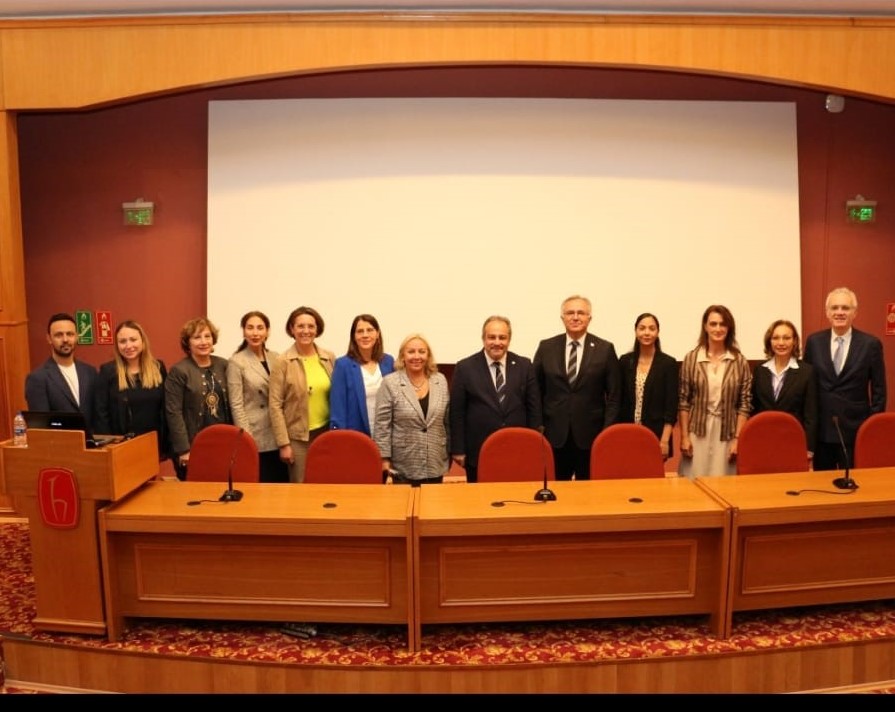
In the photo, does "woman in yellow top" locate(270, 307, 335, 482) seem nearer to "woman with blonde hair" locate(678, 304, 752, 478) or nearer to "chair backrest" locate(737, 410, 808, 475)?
"woman with blonde hair" locate(678, 304, 752, 478)

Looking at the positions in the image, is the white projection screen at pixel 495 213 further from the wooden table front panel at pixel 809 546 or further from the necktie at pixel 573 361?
the wooden table front panel at pixel 809 546

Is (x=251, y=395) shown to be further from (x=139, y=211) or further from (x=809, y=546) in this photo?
(x=809, y=546)

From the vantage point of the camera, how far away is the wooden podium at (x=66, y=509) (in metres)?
3.40

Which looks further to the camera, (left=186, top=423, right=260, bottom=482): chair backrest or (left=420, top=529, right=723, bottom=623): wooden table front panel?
(left=186, top=423, right=260, bottom=482): chair backrest

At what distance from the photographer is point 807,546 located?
139 inches

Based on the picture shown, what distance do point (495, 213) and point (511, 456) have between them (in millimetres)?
2415

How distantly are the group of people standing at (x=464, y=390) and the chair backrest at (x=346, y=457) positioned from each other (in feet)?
A: 0.67

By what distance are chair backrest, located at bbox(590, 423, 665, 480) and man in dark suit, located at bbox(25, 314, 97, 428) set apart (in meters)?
2.97

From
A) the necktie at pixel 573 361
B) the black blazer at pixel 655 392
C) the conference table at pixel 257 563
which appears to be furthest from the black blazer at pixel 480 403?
the conference table at pixel 257 563

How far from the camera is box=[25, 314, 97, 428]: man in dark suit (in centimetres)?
442

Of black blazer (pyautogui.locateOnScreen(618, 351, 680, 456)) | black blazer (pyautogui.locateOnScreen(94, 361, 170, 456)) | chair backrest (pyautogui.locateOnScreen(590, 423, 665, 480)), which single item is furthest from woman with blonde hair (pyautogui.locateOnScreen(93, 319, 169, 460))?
black blazer (pyautogui.locateOnScreen(618, 351, 680, 456))

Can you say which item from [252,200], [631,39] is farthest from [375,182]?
[631,39]

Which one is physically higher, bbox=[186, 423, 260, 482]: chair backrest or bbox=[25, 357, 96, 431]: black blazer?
bbox=[25, 357, 96, 431]: black blazer

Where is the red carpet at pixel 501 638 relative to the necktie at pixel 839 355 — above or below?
below
